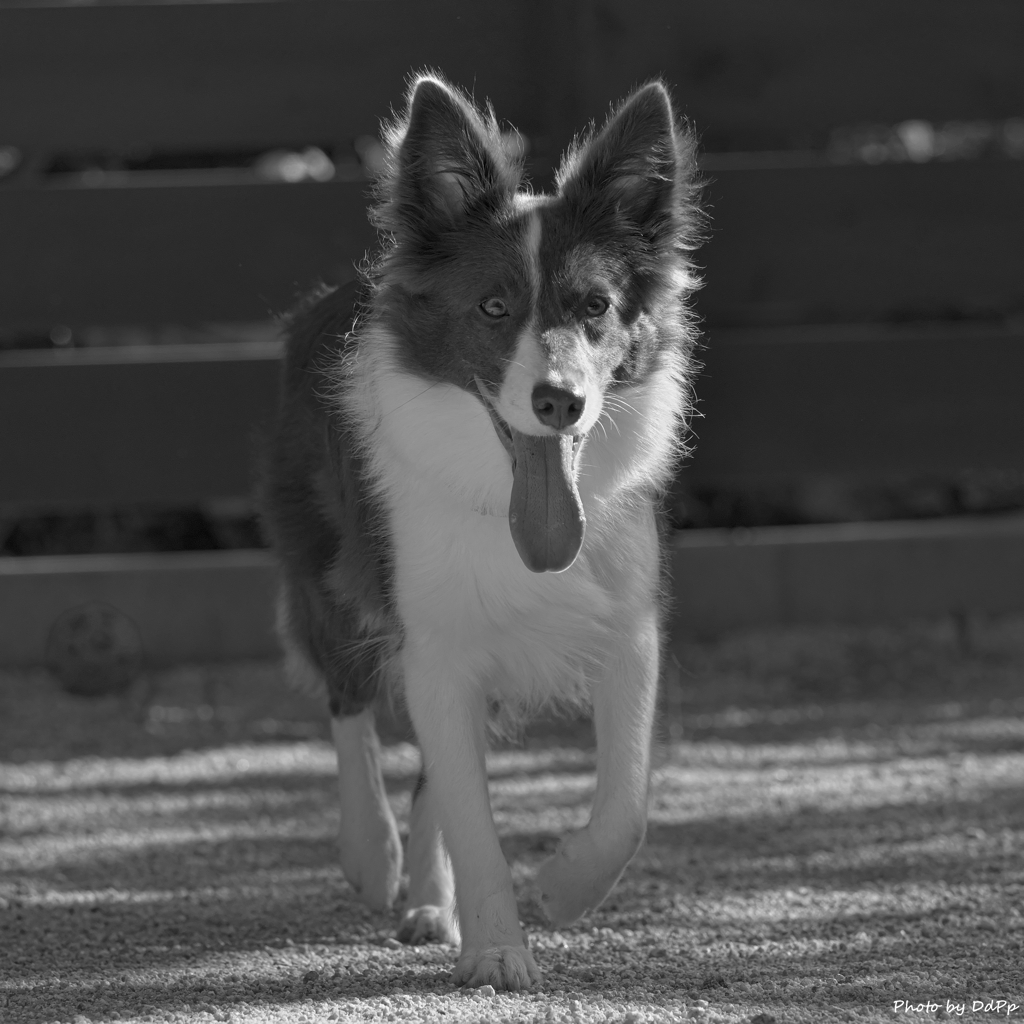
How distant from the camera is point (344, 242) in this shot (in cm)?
593

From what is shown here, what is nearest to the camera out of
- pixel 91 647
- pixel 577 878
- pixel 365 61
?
pixel 577 878

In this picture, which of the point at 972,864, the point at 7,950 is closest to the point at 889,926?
the point at 972,864

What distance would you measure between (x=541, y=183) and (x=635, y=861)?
298 cm

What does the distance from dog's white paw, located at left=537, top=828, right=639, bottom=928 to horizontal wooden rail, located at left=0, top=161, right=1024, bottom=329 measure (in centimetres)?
328

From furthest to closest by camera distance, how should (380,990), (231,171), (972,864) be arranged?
(231,171), (972,864), (380,990)

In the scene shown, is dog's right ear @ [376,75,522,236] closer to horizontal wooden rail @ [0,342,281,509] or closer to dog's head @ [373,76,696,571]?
dog's head @ [373,76,696,571]

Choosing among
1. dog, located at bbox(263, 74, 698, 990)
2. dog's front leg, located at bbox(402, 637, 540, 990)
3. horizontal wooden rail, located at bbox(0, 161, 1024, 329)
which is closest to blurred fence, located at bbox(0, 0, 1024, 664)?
horizontal wooden rail, located at bbox(0, 161, 1024, 329)

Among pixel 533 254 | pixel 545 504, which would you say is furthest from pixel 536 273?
pixel 545 504

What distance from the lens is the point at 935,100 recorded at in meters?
6.11

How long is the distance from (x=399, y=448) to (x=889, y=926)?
1.61 metres

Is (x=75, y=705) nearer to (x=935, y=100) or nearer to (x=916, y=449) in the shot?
(x=916, y=449)

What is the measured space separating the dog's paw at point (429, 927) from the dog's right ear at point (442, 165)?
5.32ft

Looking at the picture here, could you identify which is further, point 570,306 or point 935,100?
point 935,100

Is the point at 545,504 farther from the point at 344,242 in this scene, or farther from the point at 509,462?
the point at 344,242
